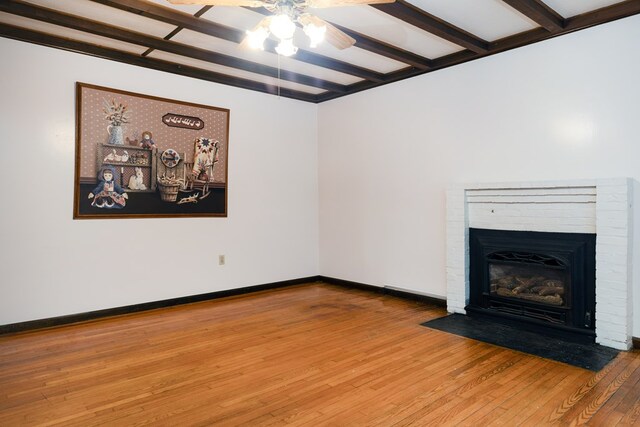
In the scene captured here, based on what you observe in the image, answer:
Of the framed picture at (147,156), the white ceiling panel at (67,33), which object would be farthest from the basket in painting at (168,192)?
the white ceiling panel at (67,33)

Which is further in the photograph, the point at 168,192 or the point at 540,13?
the point at 168,192

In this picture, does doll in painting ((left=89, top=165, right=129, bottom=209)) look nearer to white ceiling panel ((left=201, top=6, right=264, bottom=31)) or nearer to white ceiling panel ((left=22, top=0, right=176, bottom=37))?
white ceiling panel ((left=22, top=0, right=176, bottom=37))

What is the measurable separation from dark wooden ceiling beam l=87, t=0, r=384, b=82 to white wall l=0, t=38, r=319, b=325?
121 cm

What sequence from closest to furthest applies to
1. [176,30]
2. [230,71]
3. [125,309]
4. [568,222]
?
[568,222] < [176,30] < [125,309] < [230,71]

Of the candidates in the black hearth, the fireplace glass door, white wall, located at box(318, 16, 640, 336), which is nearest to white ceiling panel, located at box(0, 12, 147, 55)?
white wall, located at box(318, 16, 640, 336)

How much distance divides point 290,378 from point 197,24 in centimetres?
291

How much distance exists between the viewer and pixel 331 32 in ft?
8.81

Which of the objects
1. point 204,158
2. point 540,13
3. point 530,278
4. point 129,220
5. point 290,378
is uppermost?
point 540,13

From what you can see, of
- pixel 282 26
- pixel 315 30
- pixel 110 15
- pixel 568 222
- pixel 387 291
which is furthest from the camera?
pixel 387 291

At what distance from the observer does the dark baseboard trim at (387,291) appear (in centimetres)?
457

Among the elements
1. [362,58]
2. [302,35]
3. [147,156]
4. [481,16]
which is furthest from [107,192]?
[481,16]

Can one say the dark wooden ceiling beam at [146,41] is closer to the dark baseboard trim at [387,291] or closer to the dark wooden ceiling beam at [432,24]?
the dark wooden ceiling beam at [432,24]

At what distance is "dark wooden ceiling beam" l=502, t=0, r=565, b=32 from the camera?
3067 mm

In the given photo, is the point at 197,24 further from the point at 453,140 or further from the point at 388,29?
the point at 453,140
